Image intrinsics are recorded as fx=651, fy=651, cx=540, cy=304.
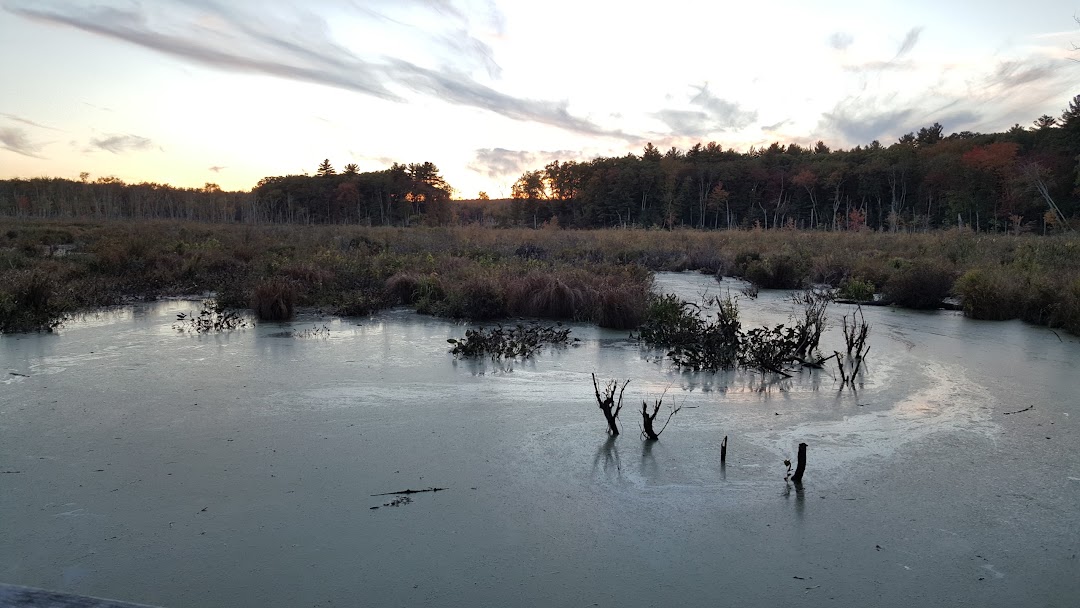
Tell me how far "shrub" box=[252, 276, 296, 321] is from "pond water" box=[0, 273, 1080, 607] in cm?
261

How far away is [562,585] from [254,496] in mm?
1822

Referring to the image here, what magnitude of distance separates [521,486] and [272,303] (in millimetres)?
6918

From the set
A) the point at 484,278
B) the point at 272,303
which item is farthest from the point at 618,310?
the point at 272,303

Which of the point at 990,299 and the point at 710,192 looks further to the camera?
the point at 710,192

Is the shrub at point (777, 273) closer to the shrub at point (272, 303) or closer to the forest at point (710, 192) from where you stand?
the shrub at point (272, 303)

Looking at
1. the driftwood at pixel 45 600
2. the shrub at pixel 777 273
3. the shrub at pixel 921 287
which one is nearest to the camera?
the driftwood at pixel 45 600

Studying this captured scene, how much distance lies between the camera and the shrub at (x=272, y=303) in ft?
31.0

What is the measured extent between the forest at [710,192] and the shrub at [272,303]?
2783cm

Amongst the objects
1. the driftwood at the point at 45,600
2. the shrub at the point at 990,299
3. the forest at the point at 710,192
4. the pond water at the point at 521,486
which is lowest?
the pond water at the point at 521,486

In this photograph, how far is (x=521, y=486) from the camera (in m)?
3.74

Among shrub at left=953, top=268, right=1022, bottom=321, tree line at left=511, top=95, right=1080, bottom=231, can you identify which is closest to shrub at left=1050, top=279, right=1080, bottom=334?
shrub at left=953, top=268, right=1022, bottom=321

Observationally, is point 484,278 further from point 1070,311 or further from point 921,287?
point 1070,311

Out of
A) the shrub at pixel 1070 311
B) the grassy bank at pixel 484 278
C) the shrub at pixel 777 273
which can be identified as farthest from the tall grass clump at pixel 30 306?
the shrub at pixel 777 273

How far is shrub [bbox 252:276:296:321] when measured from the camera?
944 centimetres
